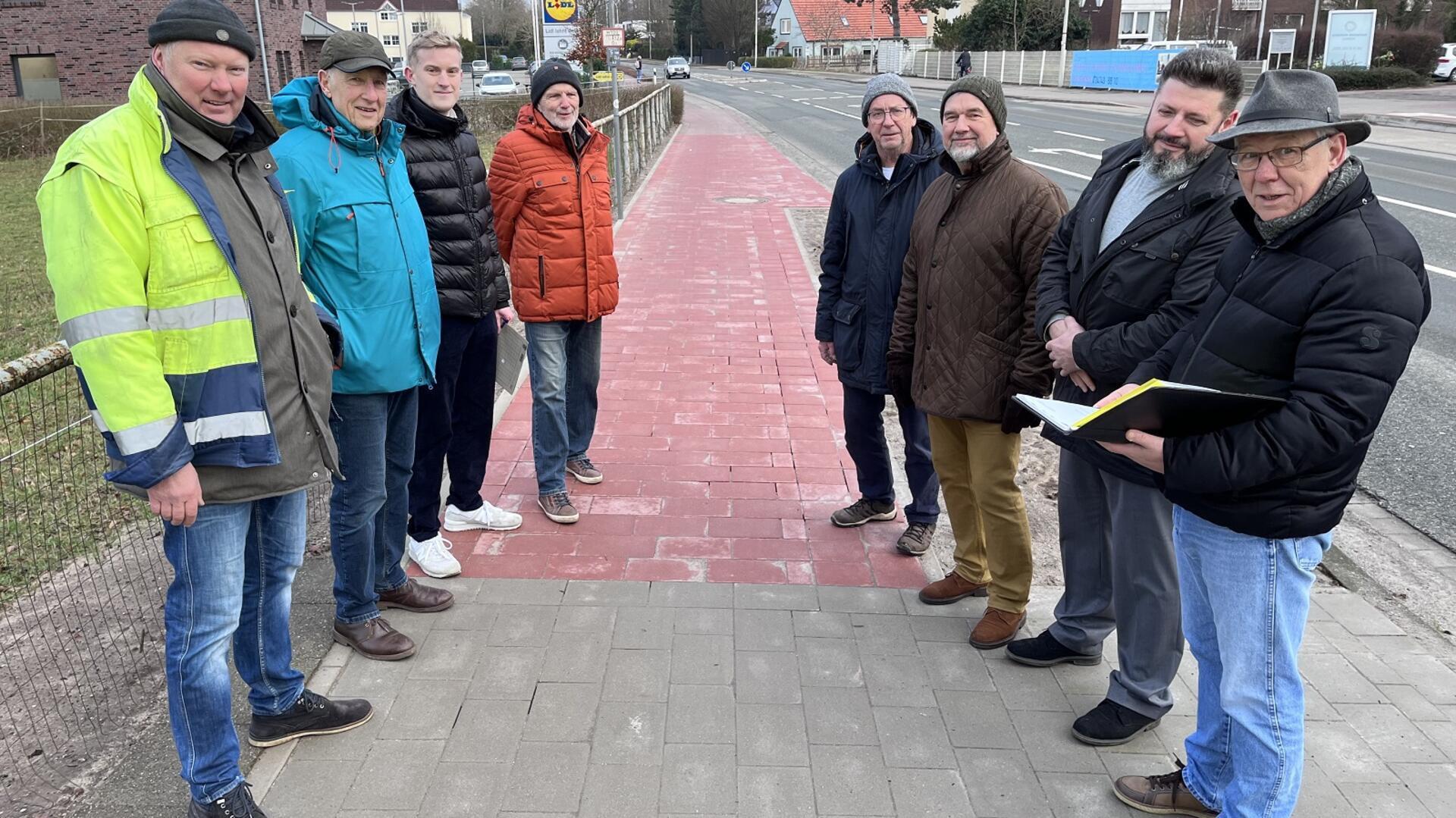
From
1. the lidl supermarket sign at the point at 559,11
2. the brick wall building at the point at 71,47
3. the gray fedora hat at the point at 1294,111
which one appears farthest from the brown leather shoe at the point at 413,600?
the brick wall building at the point at 71,47

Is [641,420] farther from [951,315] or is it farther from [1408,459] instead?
[1408,459]

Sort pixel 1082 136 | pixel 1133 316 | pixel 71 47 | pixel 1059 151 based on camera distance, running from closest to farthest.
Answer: pixel 1133 316 → pixel 1059 151 → pixel 1082 136 → pixel 71 47

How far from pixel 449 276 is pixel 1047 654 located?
2.56 metres

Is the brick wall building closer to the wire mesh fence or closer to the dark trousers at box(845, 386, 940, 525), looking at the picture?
the wire mesh fence

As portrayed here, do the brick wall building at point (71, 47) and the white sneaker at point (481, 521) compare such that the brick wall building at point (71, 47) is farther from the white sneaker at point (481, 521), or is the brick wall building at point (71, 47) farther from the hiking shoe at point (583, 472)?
the white sneaker at point (481, 521)

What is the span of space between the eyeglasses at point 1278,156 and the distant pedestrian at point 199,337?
2.31m

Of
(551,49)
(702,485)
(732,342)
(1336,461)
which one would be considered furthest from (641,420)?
(551,49)

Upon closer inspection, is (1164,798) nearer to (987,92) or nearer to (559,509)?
(987,92)

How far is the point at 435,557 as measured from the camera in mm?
4020

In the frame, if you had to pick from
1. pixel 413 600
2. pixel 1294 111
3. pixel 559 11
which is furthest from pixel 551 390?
pixel 559 11

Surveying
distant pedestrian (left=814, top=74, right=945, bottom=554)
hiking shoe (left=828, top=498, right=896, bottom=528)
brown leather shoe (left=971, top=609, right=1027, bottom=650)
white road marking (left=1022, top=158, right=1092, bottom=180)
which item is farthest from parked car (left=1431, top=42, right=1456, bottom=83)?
brown leather shoe (left=971, top=609, right=1027, bottom=650)

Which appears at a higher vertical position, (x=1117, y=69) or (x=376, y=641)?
(x=1117, y=69)

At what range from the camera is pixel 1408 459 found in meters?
5.54

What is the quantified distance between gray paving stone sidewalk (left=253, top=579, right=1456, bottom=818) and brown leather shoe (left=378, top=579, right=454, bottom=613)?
5cm
